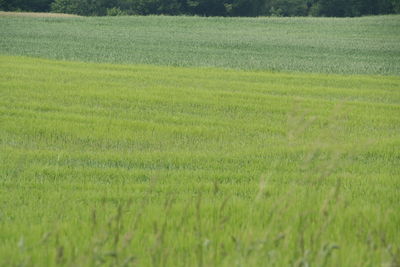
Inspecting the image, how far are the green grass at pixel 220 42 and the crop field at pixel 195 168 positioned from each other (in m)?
6.11

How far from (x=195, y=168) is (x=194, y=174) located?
510mm

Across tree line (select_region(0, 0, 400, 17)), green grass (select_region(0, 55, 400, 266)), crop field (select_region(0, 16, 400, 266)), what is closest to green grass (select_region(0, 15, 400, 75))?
crop field (select_region(0, 16, 400, 266))

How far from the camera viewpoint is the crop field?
4188 millimetres

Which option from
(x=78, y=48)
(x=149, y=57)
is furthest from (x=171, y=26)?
(x=149, y=57)

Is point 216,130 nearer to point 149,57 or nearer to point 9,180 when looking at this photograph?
point 9,180

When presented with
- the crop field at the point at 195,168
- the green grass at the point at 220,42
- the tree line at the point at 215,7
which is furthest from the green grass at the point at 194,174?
the tree line at the point at 215,7

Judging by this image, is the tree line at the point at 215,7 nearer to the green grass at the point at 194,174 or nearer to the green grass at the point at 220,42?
the green grass at the point at 220,42

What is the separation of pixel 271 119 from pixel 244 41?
33.4 metres

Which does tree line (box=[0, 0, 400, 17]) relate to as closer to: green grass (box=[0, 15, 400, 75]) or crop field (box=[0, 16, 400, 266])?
green grass (box=[0, 15, 400, 75])

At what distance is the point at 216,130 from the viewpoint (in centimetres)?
1090

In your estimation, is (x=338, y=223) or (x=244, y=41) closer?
(x=338, y=223)

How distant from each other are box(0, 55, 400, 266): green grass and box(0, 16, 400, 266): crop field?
28 millimetres

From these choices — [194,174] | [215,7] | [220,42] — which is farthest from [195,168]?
[215,7]

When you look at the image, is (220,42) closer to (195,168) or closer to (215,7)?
(195,168)
